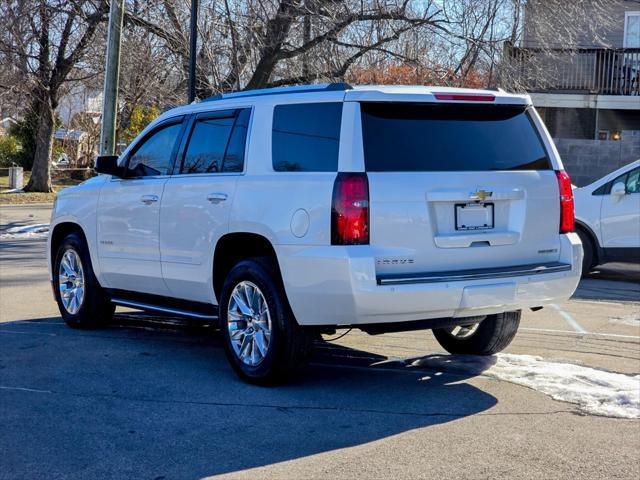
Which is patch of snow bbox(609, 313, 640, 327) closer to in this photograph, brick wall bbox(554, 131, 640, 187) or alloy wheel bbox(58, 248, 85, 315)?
alloy wheel bbox(58, 248, 85, 315)

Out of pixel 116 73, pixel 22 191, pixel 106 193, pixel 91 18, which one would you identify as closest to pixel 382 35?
pixel 116 73

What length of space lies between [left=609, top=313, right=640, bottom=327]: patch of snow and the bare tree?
13.3 metres

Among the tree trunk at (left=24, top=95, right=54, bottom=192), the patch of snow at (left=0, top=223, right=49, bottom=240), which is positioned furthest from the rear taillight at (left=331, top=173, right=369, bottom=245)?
the tree trunk at (left=24, top=95, right=54, bottom=192)

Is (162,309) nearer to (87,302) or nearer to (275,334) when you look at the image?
(87,302)

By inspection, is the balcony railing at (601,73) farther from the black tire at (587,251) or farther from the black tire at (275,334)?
the black tire at (275,334)

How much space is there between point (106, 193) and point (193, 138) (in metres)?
1.26

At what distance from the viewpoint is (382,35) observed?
17.5 m

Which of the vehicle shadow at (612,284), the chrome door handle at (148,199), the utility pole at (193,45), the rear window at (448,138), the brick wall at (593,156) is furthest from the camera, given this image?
the brick wall at (593,156)

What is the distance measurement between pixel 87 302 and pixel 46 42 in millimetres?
16292

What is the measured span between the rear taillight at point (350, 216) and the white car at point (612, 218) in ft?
24.3

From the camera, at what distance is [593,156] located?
20.0 m

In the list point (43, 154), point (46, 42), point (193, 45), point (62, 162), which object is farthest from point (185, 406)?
point (62, 162)

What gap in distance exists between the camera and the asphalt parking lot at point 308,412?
500 centimetres

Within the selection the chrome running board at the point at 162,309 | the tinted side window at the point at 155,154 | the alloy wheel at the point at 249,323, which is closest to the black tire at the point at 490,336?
the alloy wheel at the point at 249,323
